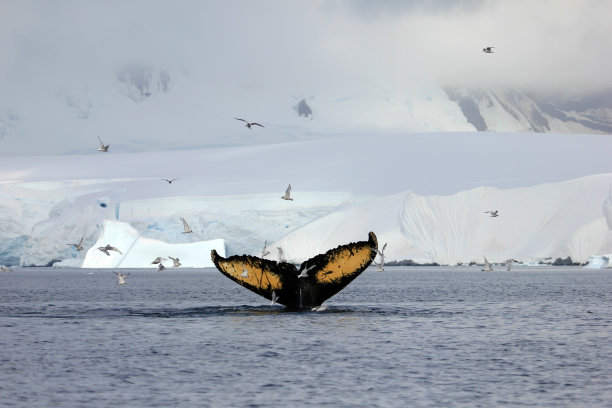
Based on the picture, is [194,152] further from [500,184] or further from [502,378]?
[502,378]

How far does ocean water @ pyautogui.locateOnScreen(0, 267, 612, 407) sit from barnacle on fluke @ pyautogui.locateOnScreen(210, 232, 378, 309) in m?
1.26

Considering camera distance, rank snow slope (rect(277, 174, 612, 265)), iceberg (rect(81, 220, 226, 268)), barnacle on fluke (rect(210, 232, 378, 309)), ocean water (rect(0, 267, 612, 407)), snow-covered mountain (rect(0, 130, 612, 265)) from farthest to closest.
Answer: snow slope (rect(277, 174, 612, 265)), snow-covered mountain (rect(0, 130, 612, 265)), iceberg (rect(81, 220, 226, 268)), barnacle on fluke (rect(210, 232, 378, 309)), ocean water (rect(0, 267, 612, 407))

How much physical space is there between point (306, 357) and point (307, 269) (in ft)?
11.5

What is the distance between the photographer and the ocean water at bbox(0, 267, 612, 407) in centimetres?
1512

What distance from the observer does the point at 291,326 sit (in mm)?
25312

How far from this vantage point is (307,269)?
22547 millimetres

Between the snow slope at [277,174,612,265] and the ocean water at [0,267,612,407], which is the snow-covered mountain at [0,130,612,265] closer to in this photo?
the snow slope at [277,174,612,265]

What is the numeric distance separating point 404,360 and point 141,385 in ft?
19.2

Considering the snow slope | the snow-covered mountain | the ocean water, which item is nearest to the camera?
the ocean water

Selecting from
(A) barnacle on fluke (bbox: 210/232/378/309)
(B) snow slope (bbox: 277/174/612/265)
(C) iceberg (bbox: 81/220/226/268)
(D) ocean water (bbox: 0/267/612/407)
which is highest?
(B) snow slope (bbox: 277/174/612/265)

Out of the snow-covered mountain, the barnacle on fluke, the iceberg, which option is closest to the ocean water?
the barnacle on fluke

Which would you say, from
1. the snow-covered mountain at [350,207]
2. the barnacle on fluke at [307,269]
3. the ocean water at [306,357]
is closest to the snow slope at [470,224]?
the snow-covered mountain at [350,207]

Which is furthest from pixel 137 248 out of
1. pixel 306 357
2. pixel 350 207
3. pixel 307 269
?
pixel 306 357

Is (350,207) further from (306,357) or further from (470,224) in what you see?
(306,357)
